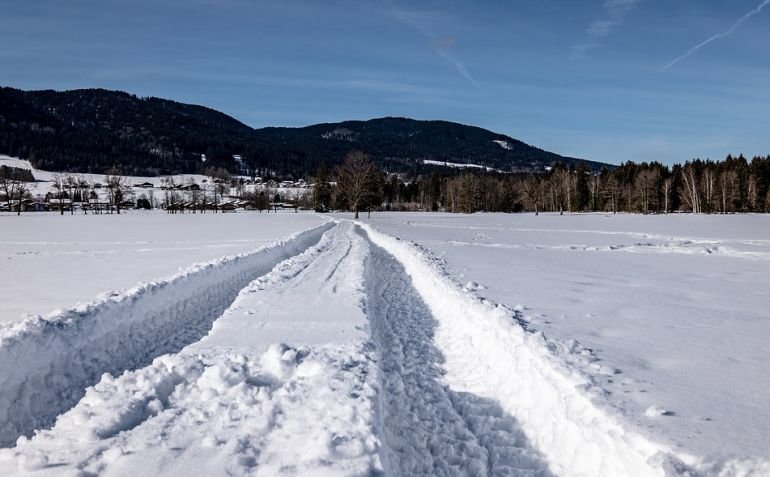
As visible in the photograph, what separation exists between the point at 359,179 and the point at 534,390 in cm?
6740

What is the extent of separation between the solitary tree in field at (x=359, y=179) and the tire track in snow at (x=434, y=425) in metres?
64.8

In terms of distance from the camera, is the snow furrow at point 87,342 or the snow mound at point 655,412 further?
the snow furrow at point 87,342

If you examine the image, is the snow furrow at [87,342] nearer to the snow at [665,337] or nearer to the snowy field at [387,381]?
the snowy field at [387,381]

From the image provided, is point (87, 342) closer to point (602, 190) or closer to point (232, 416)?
point (232, 416)

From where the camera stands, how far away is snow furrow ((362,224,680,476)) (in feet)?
12.9

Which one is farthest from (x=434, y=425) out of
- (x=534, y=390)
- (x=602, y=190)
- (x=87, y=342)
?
(x=602, y=190)

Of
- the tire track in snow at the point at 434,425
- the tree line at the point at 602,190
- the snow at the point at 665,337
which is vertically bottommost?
the tire track in snow at the point at 434,425

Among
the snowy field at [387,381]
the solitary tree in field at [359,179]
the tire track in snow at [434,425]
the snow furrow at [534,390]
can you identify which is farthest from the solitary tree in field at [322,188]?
the tire track in snow at [434,425]

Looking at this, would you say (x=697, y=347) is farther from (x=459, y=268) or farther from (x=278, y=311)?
(x=459, y=268)

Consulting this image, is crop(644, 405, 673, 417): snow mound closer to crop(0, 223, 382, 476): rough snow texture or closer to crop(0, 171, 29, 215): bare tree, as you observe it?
crop(0, 223, 382, 476): rough snow texture

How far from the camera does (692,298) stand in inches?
408

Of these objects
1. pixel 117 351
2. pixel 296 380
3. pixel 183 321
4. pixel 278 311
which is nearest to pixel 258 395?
pixel 296 380

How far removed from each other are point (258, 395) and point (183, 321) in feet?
16.3

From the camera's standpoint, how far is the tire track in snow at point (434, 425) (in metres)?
4.30
